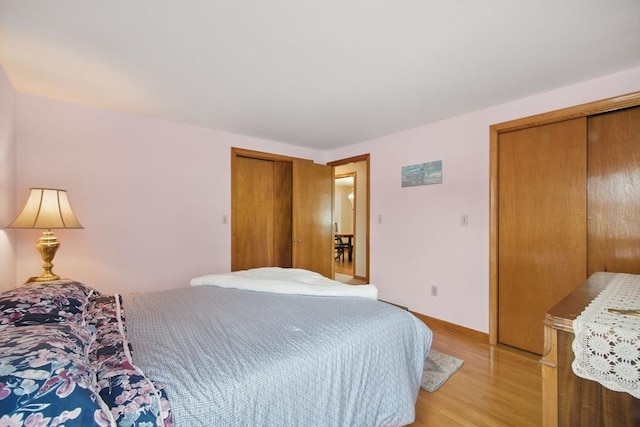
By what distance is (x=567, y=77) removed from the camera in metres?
2.08

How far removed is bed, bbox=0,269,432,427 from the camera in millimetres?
699

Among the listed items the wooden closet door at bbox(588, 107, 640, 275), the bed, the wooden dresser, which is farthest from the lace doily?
the wooden closet door at bbox(588, 107, 640, 275)

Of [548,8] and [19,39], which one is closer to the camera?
[548,8]

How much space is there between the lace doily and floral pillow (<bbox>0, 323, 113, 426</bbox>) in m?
1.40

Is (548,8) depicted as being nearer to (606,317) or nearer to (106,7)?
(606,317)

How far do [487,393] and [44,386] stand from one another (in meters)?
2.38

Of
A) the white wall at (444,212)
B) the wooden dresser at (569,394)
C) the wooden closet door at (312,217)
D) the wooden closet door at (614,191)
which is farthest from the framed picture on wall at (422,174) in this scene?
the wooden dresser at (569,394)

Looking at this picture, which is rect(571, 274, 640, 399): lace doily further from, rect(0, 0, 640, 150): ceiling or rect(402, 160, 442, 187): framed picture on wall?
rect(402, 160, 442, 187): framed picture on wall

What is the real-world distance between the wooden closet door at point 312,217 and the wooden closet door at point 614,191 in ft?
10.0

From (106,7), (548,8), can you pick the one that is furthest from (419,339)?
(106,7)

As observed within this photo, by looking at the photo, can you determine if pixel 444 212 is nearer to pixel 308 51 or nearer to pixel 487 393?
pixel 487 393

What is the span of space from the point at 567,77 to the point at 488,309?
211 cm

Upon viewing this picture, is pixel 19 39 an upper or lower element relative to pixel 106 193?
upper

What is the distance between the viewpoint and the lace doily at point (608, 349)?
82 centimetres
